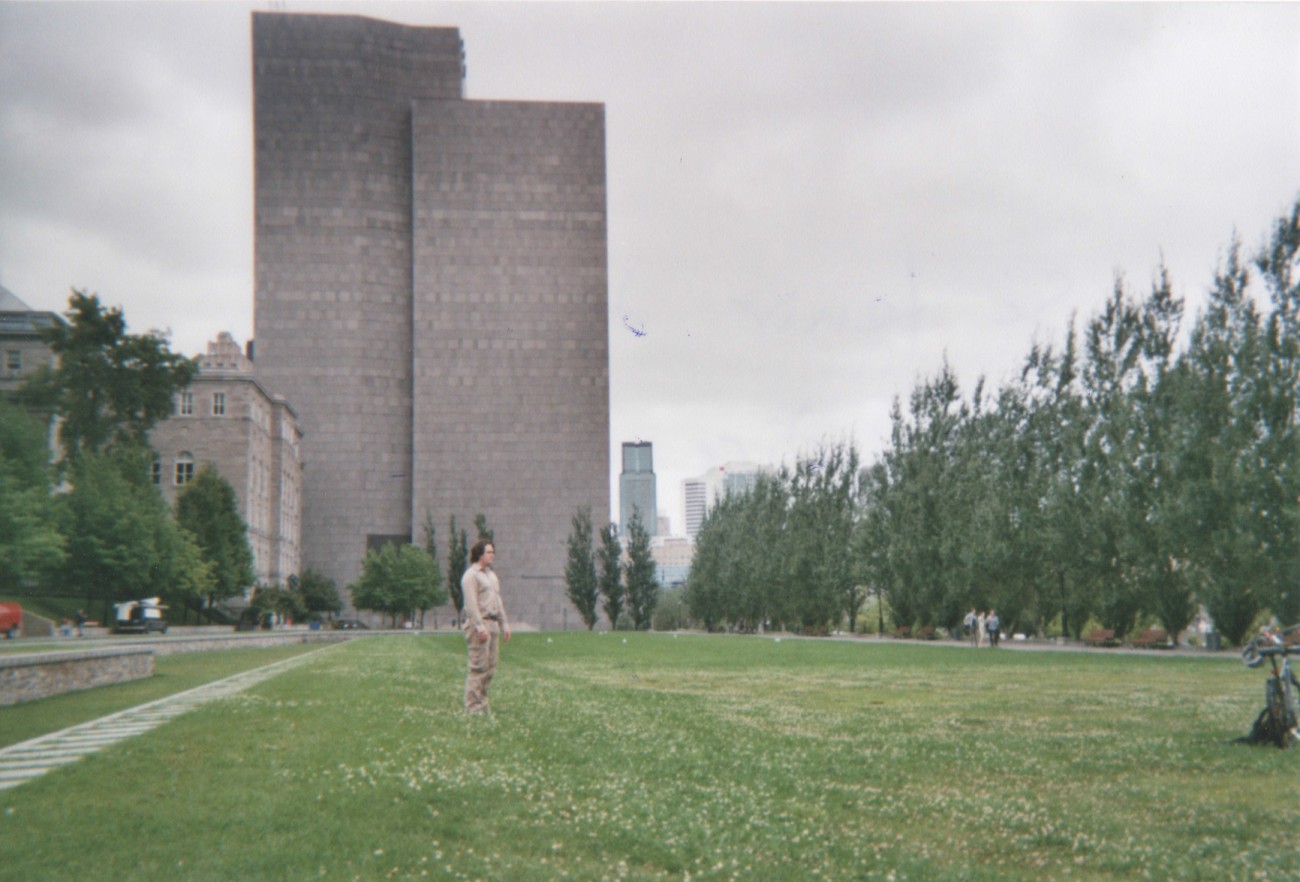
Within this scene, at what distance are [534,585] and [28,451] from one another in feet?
251

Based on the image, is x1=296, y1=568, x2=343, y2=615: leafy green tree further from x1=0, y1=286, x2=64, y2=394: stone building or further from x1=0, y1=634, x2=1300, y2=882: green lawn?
x1=0, y1=634, x2=1300, y2=882: green lawn

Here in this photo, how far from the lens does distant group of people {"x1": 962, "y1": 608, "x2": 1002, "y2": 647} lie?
47469 millimetres

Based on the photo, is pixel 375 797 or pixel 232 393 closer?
pixel 375 797

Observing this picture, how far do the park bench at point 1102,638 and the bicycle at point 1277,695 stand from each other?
118 ft

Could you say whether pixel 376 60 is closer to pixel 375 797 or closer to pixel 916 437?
pixel 916 437

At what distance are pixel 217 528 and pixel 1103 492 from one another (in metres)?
57.6

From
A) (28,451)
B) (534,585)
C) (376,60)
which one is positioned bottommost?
(534,585)

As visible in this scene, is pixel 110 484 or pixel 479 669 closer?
pixel 479 669

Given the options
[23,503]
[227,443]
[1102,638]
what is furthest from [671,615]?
[23,503]

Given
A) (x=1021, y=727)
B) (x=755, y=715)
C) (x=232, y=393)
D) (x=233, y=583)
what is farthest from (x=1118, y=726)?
(x=232, y=393)

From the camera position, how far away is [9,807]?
814 cm

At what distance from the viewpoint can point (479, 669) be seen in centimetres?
1455

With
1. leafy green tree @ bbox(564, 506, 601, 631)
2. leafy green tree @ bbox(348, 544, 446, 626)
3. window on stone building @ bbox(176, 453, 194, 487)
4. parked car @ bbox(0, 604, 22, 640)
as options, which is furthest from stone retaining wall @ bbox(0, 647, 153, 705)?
leafy green tree @ bbox(348, 544, 446, 626)

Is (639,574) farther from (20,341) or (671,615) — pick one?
(20,341)
